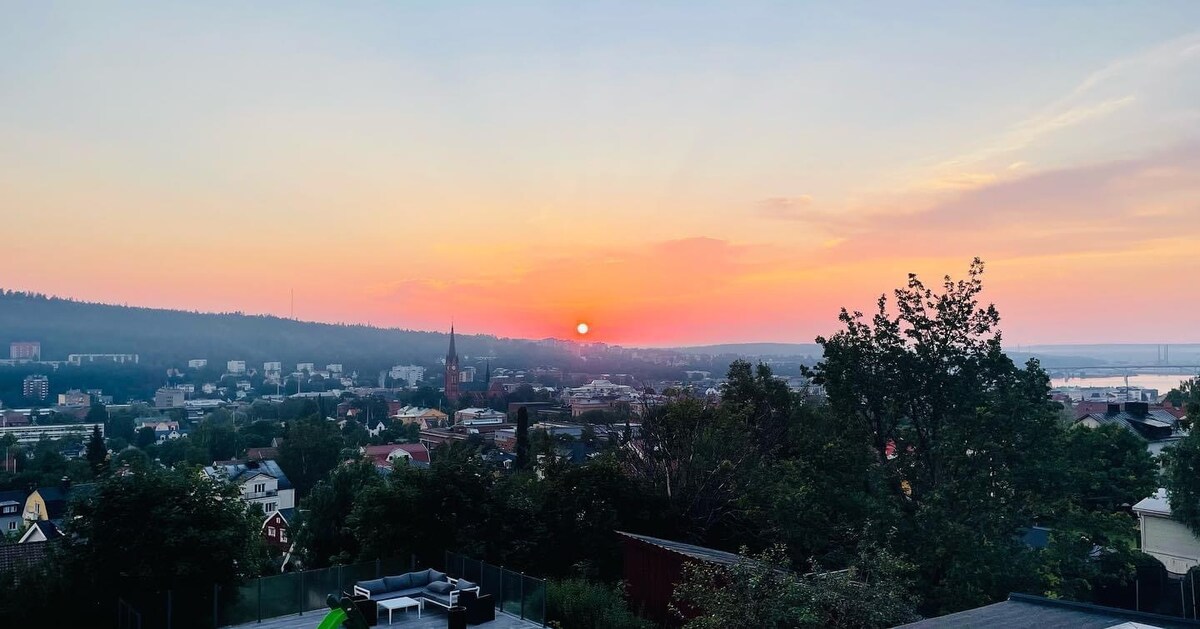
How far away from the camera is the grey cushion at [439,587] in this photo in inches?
585

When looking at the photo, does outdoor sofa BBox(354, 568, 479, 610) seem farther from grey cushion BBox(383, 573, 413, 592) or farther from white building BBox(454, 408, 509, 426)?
white building BBox(454, 408, 509, 426)

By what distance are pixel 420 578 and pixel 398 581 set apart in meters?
0.52

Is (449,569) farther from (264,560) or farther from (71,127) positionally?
(71,127)

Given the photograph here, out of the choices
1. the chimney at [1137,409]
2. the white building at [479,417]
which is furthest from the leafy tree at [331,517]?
the white building at [479,417]

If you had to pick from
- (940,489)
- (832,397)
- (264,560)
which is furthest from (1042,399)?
(264,560)

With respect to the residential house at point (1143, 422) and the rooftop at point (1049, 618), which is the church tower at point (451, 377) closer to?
the residential house at point (1143, 422)

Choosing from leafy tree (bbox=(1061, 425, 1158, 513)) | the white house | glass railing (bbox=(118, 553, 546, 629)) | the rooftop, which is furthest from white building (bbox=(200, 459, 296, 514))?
the rooftop

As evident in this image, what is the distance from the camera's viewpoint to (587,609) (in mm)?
14875

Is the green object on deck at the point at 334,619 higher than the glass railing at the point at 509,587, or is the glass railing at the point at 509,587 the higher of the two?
the green object on deck at the point at 334,619

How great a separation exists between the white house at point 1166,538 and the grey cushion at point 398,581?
19058mm

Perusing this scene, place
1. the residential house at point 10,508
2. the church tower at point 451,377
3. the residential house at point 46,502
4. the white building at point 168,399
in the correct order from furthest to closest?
the white building at point 168,399 < the church tower at point 451,377 < the residential house at point 10,508 < the residential house at point 46,502

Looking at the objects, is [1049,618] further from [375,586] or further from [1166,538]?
[1166,538]

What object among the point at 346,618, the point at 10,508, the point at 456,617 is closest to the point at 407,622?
the point at 456,617

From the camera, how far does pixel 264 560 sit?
2277cm
